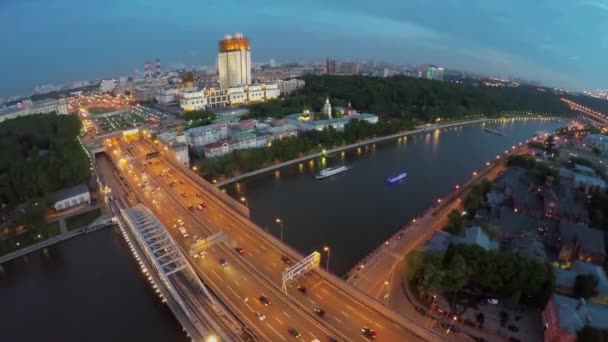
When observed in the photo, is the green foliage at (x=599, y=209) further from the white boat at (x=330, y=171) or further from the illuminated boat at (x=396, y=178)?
the white boat at (x=330, y=171)

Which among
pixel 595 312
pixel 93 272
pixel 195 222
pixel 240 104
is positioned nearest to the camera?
pixel 595 312

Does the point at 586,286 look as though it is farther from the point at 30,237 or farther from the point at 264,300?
the point at 30,237

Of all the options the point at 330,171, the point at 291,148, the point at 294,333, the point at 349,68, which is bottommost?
the point at 294,333

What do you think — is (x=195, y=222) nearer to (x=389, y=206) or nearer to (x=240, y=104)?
(x=389, y=206)

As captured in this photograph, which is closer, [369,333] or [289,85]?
[369,333]

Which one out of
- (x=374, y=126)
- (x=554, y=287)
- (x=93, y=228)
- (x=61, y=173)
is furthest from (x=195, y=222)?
(x=374, y=126)

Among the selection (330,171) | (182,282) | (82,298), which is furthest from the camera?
(330,171)

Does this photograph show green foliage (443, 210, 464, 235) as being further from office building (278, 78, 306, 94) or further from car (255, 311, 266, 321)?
office building (278, 78, 306, 94)

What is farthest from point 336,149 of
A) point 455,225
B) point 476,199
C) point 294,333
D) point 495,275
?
point 294,333

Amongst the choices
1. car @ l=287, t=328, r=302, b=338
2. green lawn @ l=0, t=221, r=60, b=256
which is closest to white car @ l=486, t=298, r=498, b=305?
car @ l=287, t=328, r=302, b=338
